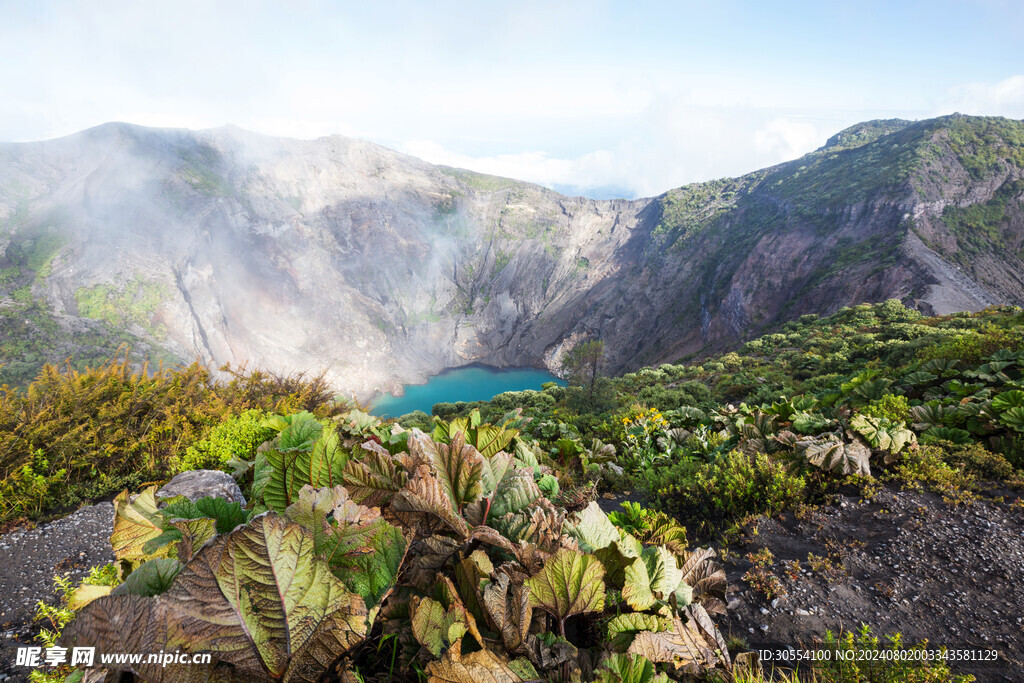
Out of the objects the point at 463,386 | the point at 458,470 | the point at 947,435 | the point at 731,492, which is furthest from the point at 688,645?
the point at 463,386

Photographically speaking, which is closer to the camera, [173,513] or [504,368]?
[173,513]

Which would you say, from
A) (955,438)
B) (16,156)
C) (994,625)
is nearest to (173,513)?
(994,625)

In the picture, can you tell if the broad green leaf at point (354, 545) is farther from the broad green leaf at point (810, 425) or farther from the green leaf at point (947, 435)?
the green leaf at point (947, 435)

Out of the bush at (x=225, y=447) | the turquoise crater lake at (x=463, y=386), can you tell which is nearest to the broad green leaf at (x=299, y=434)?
the bush at (x=225, y=447)

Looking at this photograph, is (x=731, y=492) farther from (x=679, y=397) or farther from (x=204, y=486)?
(x=679, y=397)

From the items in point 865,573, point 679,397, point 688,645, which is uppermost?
point 688,645

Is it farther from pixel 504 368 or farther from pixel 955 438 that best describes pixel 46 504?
pixel 504 368

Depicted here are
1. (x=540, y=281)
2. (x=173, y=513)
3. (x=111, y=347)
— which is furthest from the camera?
(x=540, y=281)
